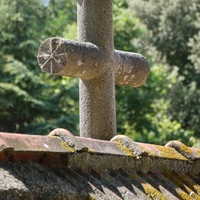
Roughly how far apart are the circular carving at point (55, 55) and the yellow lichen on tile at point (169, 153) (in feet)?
2.47

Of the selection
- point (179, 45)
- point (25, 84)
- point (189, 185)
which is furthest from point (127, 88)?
point (189, 185)

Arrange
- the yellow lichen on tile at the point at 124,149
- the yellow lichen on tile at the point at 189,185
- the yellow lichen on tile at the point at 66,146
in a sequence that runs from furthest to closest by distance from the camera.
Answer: the yellow lichen on tile at the point at 189,185 → the yellow lichen on tile at the point at 124,149 → the yellow lichen on tile at the point at 66,146

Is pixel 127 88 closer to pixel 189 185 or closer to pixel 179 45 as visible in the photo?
pixel 179 45

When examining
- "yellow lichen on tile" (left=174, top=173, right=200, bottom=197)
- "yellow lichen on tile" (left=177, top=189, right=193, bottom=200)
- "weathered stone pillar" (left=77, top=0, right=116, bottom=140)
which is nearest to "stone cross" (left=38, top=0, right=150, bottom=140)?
"weathered stone pillar" (left=77, top=0, right=116, bottom=140)

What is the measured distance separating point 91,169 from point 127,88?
1942 centimetres

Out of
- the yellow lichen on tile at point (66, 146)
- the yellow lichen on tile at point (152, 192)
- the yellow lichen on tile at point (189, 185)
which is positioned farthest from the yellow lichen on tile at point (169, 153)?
the yellow lichen on tile at point (66, 146)

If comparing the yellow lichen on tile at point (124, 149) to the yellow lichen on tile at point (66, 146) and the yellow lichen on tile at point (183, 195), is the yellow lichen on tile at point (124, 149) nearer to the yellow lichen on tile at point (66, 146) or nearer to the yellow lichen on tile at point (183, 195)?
the yellow lichen on tile at point (183, 195)

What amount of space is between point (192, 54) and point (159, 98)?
1792 millimetres

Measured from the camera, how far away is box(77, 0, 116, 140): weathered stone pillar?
13.5 ft

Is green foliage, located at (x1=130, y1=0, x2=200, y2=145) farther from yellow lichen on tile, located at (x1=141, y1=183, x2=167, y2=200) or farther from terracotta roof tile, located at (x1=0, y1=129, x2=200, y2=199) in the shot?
yellow lichen on tile, located at (x1=141, y1=183, x2=167, y2=200)

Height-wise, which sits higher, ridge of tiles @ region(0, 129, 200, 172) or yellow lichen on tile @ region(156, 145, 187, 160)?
ridge of tiles @ region(0, 129, 200, 172)

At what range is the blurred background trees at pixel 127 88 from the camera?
18656 millimetres

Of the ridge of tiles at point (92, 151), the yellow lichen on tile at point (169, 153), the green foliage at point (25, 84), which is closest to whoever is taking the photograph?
the ridge of tiles at point (92, 151)

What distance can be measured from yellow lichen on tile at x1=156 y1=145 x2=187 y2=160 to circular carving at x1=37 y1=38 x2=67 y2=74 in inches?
29.6
